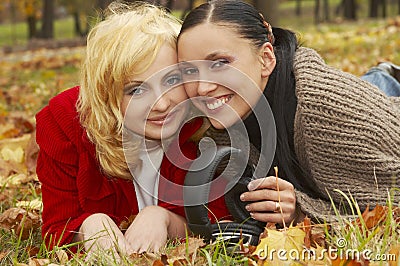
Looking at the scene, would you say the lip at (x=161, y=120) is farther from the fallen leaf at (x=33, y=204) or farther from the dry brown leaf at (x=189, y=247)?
the fallen leaf at (x=33, y=204)

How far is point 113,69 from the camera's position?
2.42 m

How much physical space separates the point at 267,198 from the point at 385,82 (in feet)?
5.75

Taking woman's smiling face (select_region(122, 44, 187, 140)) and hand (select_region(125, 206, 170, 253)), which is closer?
hand (select_region(125, 206, 170, 253))

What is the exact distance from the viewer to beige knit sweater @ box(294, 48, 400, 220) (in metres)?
2.54

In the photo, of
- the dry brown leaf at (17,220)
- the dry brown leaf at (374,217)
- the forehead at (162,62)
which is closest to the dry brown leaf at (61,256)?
the dry brown leaf at (17,220)

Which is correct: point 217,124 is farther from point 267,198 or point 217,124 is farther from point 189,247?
point 189,247

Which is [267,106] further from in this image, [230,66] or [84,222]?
[84,222]

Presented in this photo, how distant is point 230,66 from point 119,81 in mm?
442

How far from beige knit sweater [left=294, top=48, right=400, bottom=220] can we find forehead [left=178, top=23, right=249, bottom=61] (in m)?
0.35

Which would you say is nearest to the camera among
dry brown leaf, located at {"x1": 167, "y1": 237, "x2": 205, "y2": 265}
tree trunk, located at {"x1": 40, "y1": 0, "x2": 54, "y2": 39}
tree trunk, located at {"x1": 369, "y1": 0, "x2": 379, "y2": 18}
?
dry brown leaf, located at {"x1": 167, "y1": 237, "x2": 205, "y2": 265}

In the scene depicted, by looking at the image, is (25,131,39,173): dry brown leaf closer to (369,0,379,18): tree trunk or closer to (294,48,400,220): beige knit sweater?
(294,48,400,220): beige knit sweater

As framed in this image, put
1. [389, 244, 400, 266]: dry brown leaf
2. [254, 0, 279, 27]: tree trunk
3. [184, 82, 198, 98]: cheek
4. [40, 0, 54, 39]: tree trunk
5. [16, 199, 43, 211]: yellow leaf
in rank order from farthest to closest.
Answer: [40, 0, 54, 39]: tree trunk
[254, 0, 279, 27]: tree trunk
[16, 199, 43, 211]: yellow leaf
[184, 82, 198, 98]: cheek
[389, 244, 400, 266]: dry brown leaf

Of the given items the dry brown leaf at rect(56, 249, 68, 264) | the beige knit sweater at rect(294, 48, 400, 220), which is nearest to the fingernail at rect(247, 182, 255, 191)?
the beige knit sweater at rect(294, 48, 400, 220)

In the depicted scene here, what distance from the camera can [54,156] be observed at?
2.54m
